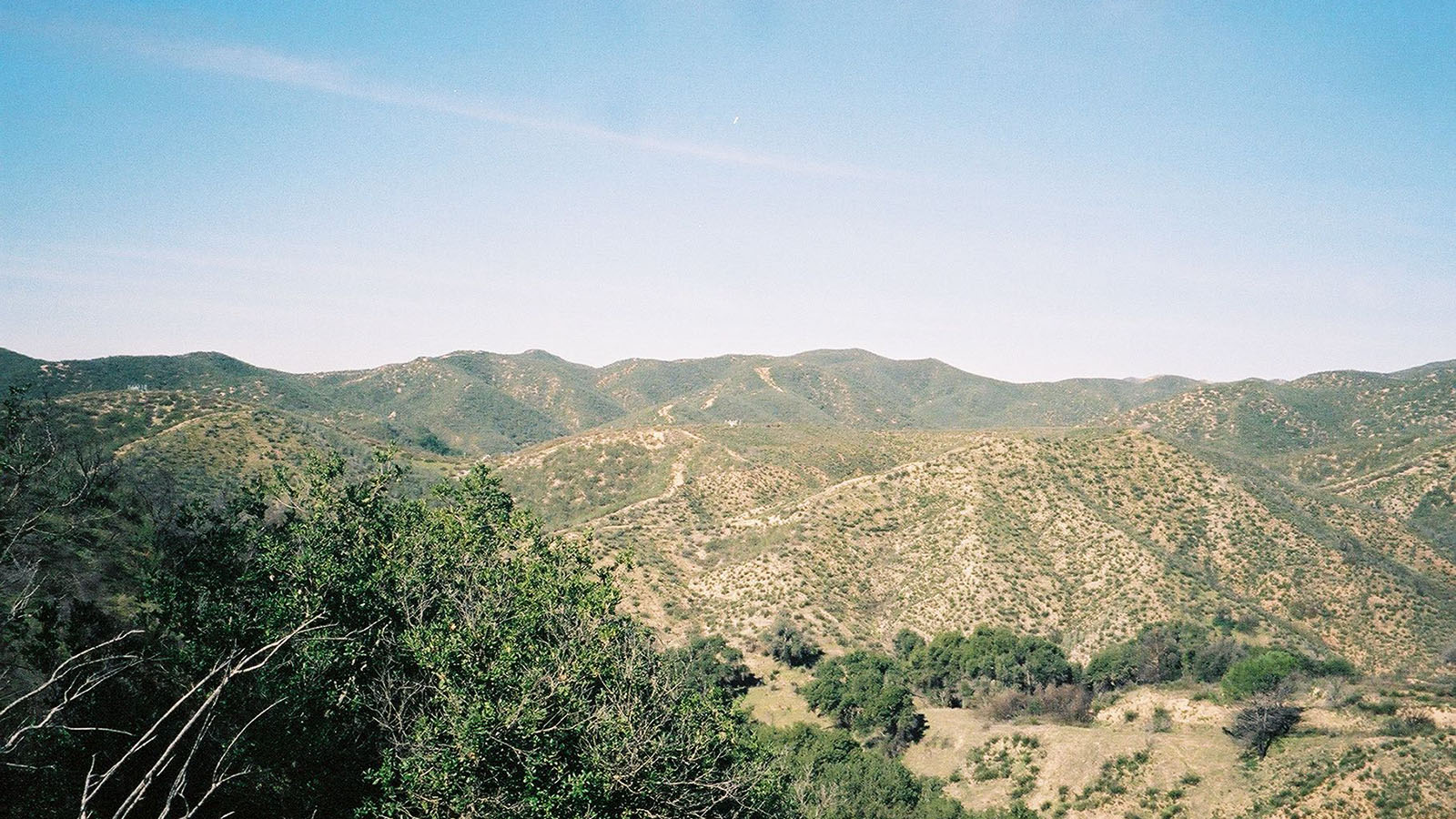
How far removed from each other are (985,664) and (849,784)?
22.6m

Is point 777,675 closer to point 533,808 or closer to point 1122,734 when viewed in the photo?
point 1122,734

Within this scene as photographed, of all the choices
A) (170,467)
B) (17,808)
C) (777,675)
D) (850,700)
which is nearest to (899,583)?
(777,675)

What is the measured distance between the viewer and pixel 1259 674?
4147cm

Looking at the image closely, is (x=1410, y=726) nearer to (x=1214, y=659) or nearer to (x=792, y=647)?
(x=1214, y=659)

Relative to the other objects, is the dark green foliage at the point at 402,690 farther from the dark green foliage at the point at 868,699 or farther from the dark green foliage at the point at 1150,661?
the dark green foliage at the point at 1150,661

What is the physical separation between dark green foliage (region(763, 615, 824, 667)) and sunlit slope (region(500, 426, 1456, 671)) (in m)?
2.44

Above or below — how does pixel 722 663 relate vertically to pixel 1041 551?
below

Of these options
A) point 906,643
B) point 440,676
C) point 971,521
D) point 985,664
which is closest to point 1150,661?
point 985,664

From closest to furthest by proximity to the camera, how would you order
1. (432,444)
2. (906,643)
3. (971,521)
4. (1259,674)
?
(1259,674) < (906,643) < (971,521) < (432,444)

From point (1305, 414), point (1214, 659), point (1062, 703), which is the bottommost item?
point (1062, 703)

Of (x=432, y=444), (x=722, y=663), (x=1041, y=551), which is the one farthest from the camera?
(x=432, y=444)

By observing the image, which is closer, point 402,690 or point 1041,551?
point 402,690

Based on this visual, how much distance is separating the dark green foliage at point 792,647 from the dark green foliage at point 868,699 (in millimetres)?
5076

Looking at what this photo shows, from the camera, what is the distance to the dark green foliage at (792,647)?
56594mm
